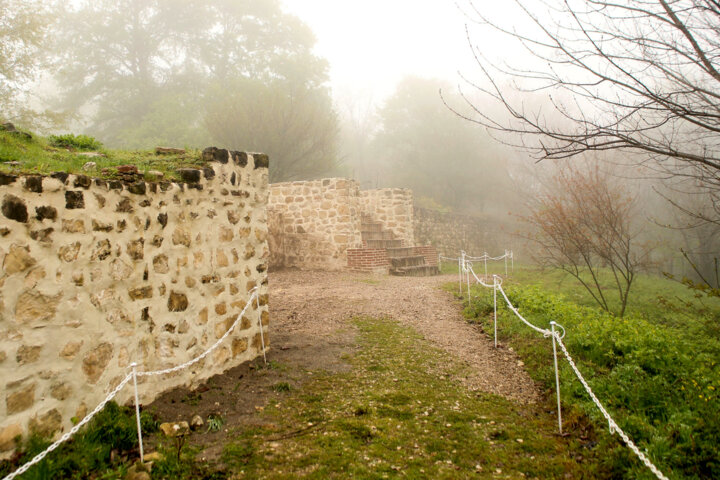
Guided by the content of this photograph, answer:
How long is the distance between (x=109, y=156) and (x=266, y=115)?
15378mm

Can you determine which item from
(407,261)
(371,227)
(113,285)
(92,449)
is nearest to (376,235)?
(371,227)

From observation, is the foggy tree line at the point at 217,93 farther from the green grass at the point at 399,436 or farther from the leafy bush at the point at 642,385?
the leafy bush at the point at 642,385

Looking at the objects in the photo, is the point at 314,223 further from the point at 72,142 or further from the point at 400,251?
the point at 72,142

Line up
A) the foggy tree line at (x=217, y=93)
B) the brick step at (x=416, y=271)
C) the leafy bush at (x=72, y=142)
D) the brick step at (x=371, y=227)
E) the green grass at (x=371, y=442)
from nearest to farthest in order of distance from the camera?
the green grass at (x=371, y=442), the leafy bush at (x=72, y=142), the brick step at (x=416, y=271), the brick step at (x=371, y=227), the foggy tree line at (x=217, y=93)

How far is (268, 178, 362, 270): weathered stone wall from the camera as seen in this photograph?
1228cm

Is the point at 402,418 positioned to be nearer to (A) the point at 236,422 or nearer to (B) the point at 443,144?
(A) the point at 236,422

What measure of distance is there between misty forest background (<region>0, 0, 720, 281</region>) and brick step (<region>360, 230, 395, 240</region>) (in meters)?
3.26

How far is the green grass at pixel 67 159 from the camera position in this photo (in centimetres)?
294

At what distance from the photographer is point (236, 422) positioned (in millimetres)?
3377

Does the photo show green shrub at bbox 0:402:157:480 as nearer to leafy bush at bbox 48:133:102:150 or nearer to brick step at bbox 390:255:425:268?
leafy bush at bbox 48:133:102:150

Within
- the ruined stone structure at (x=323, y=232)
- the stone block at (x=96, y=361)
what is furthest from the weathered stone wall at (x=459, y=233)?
the stone block at (x=96, y=361)

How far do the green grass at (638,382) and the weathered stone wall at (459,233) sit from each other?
483 inches

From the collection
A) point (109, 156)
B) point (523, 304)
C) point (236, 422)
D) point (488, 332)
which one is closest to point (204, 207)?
point (109, 156)

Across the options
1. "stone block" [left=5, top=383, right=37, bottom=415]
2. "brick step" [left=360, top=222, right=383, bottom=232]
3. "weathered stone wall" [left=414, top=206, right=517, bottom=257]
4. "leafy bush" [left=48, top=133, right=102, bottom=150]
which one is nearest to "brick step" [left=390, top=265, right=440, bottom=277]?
"brick step" [left=360, top=222, right=383, bottom=232]
